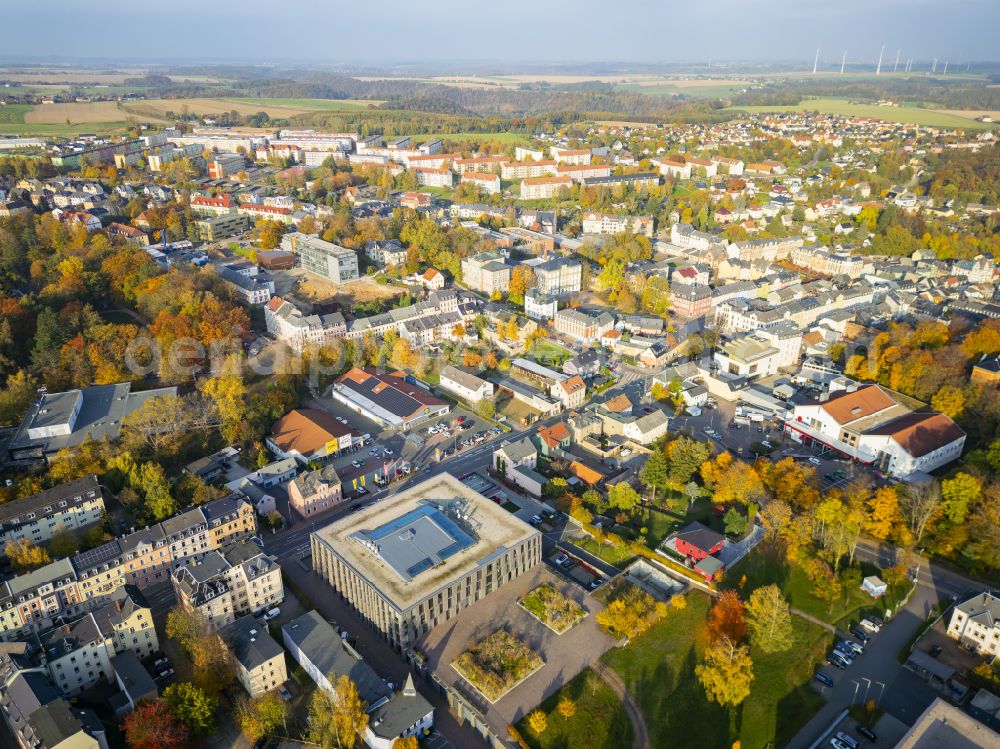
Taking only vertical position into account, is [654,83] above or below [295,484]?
above

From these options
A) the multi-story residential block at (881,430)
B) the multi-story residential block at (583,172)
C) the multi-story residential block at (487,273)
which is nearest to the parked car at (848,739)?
the multi-story residential block at (881,430)

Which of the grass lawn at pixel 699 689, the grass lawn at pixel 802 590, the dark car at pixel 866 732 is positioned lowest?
the grass lawn at pixel 699 689

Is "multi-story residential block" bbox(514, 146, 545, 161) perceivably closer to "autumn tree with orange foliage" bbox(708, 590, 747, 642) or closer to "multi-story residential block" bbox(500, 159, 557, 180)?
"multi-story residential block" bbox(500, 159, 557, 180)

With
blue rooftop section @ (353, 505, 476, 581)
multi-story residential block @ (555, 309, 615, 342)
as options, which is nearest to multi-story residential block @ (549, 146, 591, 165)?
multi-story residential block @ (555, 309, 615, 342)

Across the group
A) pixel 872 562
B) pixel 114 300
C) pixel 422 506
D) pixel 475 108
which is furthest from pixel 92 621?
pixel 475 108

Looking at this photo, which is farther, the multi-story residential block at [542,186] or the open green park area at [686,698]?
the multi-story residential block at [542,186]

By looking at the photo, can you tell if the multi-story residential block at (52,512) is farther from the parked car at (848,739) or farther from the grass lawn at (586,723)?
the parked car at (848,739)

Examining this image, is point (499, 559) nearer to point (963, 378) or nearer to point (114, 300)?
point (963, 378)
